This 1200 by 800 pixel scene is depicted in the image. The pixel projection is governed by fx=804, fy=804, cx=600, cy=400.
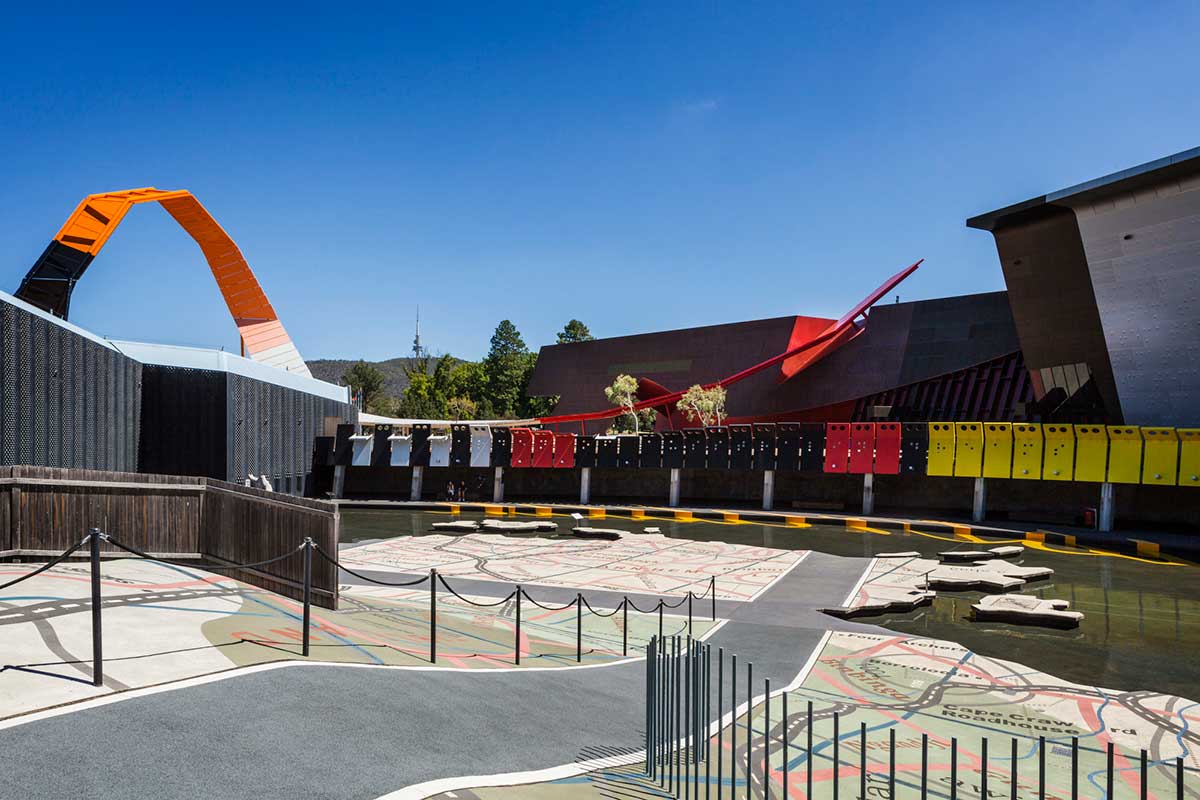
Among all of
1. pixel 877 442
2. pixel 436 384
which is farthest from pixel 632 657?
pixel 436 384

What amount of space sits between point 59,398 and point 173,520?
Result: 27.4ft

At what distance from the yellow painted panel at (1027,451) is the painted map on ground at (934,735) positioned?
2071cm

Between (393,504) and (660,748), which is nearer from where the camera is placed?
(660,748)

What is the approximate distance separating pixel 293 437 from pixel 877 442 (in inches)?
1006

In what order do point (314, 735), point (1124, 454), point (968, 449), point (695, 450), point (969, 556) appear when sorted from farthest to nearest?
point (695, 450), point (968, 449), point (1124, 454), point (969, 556), point (314, 735)

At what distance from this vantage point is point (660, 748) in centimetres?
602

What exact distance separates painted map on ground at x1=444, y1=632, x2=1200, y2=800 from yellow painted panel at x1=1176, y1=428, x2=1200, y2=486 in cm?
2027

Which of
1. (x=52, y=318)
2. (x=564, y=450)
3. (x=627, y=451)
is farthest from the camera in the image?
(x=564, y=450)

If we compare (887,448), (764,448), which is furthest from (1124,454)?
(764,448)

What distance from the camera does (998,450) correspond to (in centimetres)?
3081

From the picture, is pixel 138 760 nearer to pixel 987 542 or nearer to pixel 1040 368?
pixel 987 542

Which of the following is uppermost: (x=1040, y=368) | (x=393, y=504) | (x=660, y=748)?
(x=1040, y=368)

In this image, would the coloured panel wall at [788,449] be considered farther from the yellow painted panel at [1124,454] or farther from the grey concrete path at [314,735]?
the grey concrete path at [314,735]

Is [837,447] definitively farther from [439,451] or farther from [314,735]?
[314,735]
